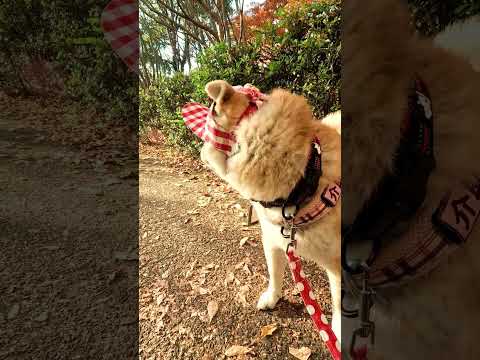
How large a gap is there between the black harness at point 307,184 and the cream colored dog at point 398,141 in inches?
18.6

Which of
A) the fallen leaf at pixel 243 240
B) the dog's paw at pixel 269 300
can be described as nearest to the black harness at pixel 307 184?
the dog's paw at pixel 269 300

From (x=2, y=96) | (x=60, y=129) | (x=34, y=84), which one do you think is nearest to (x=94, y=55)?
(x=60, y=129)

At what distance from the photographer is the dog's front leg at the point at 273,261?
1.48 m

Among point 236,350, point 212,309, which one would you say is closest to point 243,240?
point 212,309

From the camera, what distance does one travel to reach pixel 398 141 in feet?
1.76

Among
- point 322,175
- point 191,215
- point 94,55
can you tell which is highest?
point 94,55

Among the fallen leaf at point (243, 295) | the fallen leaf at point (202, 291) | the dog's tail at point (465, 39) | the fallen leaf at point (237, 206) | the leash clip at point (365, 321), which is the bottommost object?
the fallen leaf at point (202, 291)

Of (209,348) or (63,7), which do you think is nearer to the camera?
(209,348)

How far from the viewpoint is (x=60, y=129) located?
18.5 ft

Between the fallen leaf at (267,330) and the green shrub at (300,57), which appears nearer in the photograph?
the fallen leaf at (267,330)

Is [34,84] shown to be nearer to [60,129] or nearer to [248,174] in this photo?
[60,129]

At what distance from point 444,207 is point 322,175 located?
1.95 ft

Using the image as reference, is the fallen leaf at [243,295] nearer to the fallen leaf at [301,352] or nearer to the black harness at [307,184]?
the fallen leaf at [301,352]

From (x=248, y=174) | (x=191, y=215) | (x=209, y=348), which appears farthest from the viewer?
(x=191, y=215)
